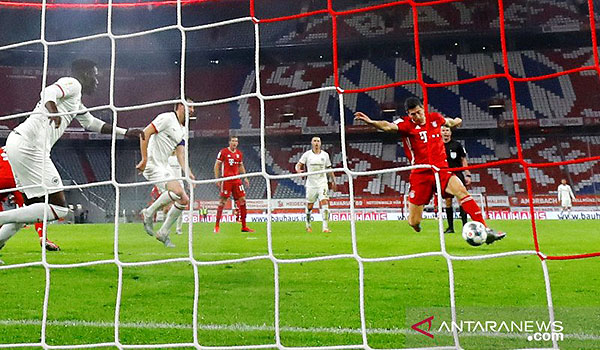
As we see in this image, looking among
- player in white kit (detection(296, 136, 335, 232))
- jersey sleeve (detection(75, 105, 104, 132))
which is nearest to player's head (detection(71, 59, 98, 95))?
jersey sleeve (detection(75, 105, 104, 132))

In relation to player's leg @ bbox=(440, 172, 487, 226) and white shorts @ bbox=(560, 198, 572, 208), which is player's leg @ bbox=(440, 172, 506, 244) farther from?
white shorts @ bbox=(560, 198, 572, 208)

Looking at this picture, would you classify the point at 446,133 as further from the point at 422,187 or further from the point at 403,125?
the point at 403,125

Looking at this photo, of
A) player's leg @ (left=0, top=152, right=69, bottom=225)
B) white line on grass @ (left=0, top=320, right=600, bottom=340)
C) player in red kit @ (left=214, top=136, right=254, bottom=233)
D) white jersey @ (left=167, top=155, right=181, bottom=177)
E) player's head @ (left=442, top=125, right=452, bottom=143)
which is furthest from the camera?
player in red kit @ (left=214, top=136, right=254, bottom=233)

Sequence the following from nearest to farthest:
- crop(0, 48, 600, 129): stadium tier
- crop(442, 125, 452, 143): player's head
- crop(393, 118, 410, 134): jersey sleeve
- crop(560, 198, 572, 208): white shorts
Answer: crop(393, 118, 410, 134): jersey sleeve → crop(442, 125, 452, 143): player's head → crop(560, 198, 572, 208): white shorts → crop(0, 48, 600, 129): stadium tier

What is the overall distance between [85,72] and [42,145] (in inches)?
26.1

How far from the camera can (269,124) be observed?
67.2 ft

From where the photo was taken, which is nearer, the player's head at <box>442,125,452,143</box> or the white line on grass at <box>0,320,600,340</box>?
the white line on grass at <box>0,320,600,340</box>

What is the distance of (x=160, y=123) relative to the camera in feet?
18.5

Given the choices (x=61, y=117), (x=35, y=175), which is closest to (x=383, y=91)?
(x=61, y=117)

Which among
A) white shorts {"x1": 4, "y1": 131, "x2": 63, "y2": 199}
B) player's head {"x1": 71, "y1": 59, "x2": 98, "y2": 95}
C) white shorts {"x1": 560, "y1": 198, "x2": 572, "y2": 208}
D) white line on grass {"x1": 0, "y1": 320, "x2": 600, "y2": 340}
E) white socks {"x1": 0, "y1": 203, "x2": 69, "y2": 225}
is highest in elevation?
player's head {"x1": 71, "y1": 59, "x2": 98, "y2": 95}

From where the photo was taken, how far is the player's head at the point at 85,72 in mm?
4328

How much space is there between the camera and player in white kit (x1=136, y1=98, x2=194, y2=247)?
5637mm

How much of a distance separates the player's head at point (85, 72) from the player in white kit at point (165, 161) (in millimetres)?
1099

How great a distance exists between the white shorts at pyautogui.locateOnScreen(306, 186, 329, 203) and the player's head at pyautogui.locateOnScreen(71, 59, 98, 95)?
5.17 meters
